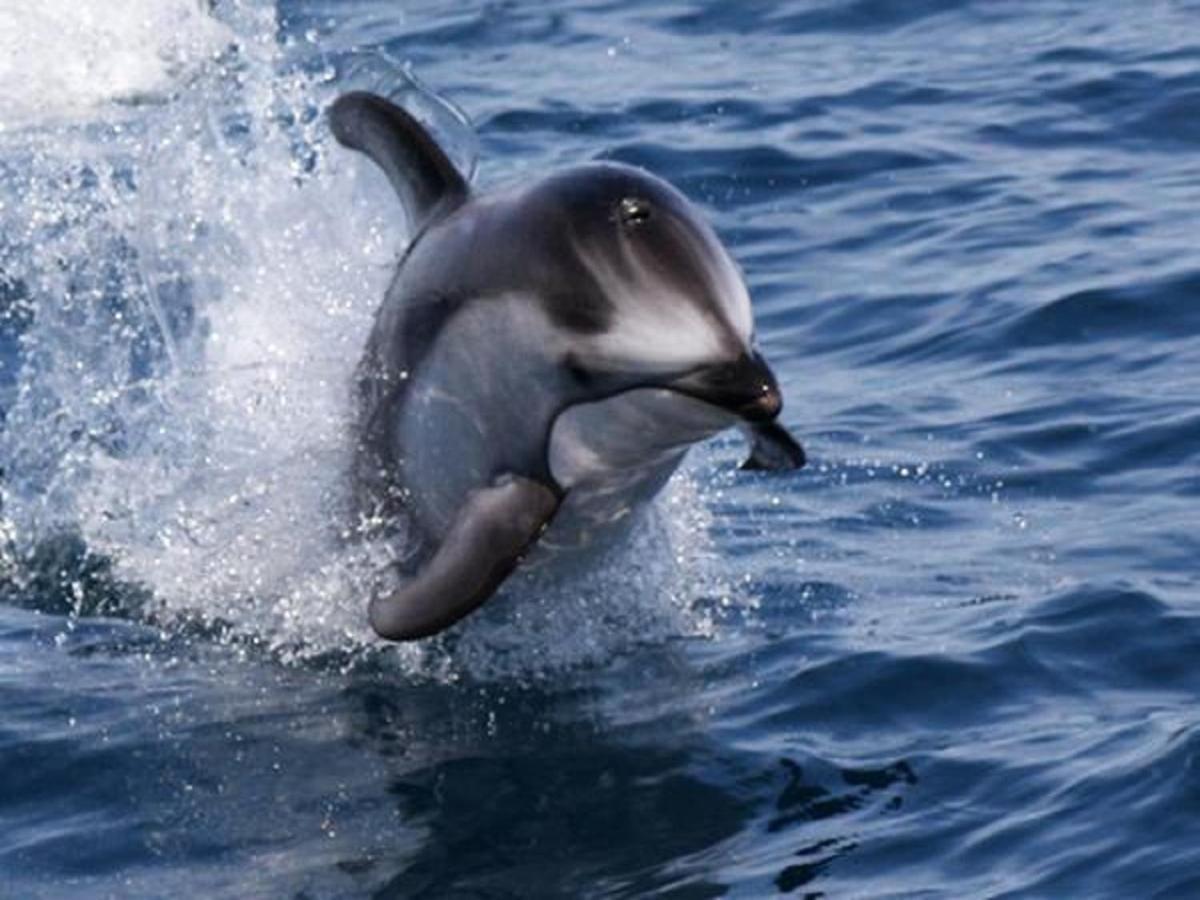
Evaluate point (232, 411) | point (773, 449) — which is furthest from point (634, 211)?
point (232, 411)

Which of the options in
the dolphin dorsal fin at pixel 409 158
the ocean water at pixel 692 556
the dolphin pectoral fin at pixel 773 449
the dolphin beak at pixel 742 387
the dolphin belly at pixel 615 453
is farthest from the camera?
the dolphin dorsal fin at pixel 409 158

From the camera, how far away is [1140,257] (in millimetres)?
15867

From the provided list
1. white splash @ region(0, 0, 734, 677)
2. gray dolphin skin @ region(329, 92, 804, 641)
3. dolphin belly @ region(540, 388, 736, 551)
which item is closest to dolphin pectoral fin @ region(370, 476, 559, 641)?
gray dolphin skin @ region(329, 92, 804, 641)

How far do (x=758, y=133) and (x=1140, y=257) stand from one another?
3.85 meters

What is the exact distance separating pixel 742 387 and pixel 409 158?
197 centimetres

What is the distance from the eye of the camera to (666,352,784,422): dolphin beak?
9.59 meters

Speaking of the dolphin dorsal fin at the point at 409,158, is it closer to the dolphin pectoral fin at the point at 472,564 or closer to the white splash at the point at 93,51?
the dolphin pectoral fin at the point at 472,564

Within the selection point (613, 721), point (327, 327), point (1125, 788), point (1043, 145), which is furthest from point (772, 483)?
point (1043, 145)

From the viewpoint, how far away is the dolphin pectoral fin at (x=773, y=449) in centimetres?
1016

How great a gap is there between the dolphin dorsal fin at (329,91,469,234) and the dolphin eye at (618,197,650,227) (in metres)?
1.09

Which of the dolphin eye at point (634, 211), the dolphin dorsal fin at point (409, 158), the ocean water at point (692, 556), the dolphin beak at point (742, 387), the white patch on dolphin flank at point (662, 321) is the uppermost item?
the dolphin dorsal fin at point (409, 158)

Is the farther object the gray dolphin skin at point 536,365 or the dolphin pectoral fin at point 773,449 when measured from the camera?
the dolphin pectoral fin at point 773,449

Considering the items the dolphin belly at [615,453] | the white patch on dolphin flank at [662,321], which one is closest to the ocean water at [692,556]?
the dolphin belly at [615,453]

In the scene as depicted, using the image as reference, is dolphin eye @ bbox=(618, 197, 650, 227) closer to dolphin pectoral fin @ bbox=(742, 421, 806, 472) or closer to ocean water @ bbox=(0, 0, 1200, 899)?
dolphin pectoral fin @ bbox=(742, 421, 806, 472)
